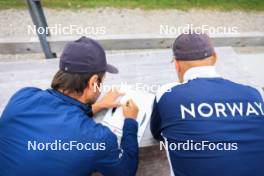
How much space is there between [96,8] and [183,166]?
3823 millimetres

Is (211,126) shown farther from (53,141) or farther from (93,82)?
(53,141)

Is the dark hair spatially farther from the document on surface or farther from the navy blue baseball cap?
the document on surface

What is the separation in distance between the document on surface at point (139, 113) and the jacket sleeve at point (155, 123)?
6cm

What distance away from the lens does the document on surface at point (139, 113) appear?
242cm

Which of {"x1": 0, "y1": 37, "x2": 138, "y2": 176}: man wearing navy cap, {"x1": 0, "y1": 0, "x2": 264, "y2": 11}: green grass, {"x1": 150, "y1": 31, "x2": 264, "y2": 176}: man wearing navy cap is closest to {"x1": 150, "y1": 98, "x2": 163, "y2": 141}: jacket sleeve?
{"x1": 150, "y1": 31, "x2": 264, "y2": 176}: man wearing navy cap

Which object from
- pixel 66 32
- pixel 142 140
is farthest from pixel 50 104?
pixel 66 32

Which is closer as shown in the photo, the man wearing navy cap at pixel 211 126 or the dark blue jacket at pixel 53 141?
the dark blue jacket at pixel 53 141

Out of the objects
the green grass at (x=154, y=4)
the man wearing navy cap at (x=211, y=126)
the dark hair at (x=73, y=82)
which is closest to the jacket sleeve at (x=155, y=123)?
the man wearing navy cap at (x=211, y=126)

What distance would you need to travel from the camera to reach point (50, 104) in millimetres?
2078

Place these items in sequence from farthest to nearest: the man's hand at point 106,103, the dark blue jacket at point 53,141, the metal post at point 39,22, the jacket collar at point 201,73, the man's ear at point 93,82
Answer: the metal post at point 39,22 < the man's hand at point 106,103 < the jacket collar at point 201,73 < the man's ear at point 93,82 < the dark blue jacket at point 53,141

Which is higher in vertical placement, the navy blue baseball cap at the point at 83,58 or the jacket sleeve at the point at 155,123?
the navy blue baseball cap at the point at 83,58

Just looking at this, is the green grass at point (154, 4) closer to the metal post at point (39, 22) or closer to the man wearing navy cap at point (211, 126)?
the metal post at point (39, 22)

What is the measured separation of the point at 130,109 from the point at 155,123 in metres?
0.16

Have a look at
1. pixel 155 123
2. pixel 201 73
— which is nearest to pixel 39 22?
pixel 155 123
